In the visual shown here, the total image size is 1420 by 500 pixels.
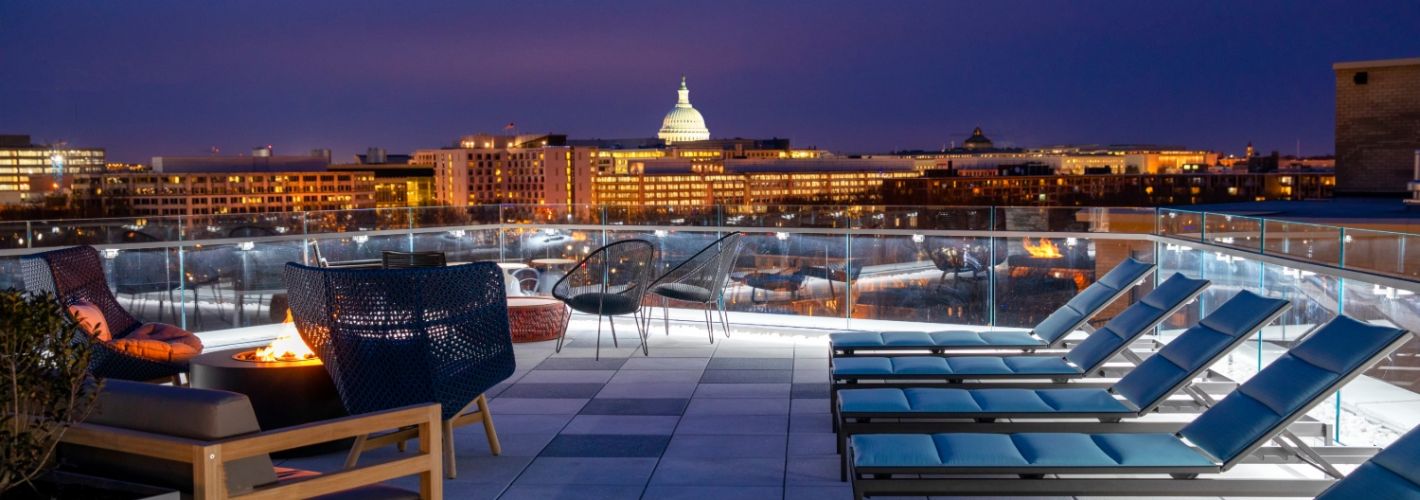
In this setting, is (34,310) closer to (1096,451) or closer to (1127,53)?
(1096,451)

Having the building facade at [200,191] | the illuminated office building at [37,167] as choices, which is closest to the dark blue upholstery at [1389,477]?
the building facade at [200,191]

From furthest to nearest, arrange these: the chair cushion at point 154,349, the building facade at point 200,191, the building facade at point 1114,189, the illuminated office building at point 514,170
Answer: the illuminated office building at point 514,170
the building facade at point 200,191
the building facade at point 1114,189
the chair cushion at point 154,349

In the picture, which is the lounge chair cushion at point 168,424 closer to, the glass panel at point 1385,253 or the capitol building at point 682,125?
the glass panel at point 1385,253

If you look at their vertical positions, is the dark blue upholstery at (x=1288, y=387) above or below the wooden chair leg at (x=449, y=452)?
above

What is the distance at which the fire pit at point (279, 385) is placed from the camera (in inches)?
179

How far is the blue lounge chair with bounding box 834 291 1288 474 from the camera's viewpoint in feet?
14.0

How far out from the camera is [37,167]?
149 feet

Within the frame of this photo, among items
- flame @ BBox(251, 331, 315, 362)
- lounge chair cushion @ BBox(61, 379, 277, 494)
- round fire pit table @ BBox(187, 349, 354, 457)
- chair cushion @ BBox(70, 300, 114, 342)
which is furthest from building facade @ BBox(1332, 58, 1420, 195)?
Answer: lounge chair cushion @ BBox(61, 379, 277, 494)

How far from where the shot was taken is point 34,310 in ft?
7.22

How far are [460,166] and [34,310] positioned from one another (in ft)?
372

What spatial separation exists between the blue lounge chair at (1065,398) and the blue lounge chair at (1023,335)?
1048 millimetres

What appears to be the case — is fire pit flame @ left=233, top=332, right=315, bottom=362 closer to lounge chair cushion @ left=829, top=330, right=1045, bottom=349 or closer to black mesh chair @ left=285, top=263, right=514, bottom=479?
black mesh chair @ left=285, top=263, right=514, bottom=479

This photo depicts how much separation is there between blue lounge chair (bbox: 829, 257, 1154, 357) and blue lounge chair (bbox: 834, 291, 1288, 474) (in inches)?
41.2

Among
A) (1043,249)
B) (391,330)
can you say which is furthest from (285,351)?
(1043,249)
